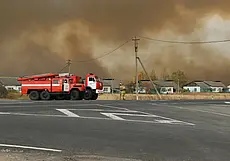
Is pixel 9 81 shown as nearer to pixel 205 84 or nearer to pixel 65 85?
pixel 205 84

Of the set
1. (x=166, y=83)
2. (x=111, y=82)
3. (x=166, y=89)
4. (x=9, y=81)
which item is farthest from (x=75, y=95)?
(x=166, y=83)

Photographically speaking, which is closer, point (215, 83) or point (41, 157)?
point (41, 157)

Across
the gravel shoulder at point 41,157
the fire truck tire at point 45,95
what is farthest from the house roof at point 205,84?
the gravel shoulder at point 41,157

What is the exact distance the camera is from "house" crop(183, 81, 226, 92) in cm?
15500

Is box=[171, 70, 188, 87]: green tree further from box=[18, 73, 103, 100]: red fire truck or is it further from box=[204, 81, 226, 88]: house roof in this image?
box=[18, 73, 103, 100]: red fire truck

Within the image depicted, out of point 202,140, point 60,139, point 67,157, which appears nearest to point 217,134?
point 202,140

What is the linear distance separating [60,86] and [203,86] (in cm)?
13019

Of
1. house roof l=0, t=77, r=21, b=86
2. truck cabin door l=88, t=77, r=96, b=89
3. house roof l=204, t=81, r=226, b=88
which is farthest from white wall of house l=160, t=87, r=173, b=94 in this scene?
truck cabin door l=88, t=77, r=96, b=89

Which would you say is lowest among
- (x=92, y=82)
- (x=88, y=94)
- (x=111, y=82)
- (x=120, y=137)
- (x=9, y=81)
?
(x=120, y=137)

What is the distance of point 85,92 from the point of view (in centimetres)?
3666

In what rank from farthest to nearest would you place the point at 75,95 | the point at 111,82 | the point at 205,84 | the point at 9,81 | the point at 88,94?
the point at 205,84 → the point at 111,82 → the point at 9,81 → the point at 88,94 → the point at 75,95

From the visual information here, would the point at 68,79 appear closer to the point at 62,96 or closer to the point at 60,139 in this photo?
the point at 62,96

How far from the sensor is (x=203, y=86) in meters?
159

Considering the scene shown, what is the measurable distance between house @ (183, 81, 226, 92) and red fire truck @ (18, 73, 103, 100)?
120 metres
